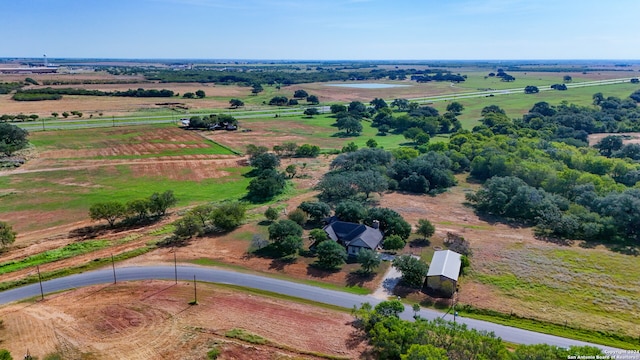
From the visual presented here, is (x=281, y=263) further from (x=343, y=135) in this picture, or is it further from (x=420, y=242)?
(x=343, y=135)

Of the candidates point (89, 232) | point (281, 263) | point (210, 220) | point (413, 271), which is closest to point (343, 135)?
point (210, 220)

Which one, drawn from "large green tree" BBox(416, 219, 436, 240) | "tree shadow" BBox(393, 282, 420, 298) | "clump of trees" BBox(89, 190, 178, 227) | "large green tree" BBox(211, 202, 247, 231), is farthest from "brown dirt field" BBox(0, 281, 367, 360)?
"large green tree" BBox(416, 219, 436, 240)

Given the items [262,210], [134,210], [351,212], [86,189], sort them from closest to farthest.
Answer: [351,212], [134,210], [262,210], [86,189]

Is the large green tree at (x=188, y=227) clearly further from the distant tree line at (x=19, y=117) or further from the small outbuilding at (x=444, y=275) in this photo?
the distant tree line at (x=19, y=117)

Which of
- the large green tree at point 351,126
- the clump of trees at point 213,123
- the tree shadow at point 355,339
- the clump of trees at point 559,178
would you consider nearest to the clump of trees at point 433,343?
the tree shadow at point 355,339

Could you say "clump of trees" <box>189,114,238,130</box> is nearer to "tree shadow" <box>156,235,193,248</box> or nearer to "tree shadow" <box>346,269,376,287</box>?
"tree shadow" <box>156,235,193,248</box>

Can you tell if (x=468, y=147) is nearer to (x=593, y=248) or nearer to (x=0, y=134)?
(x=593, y=248)
